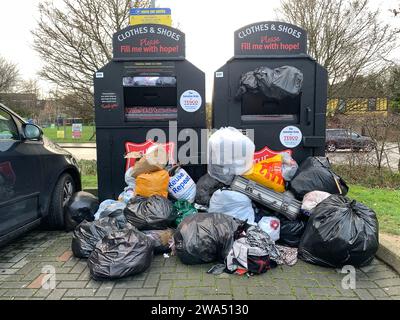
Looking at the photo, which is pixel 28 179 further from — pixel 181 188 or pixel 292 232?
pixel 292 232

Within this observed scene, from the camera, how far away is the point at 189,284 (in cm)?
265

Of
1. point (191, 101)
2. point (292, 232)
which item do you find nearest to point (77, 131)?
point (191, 101)

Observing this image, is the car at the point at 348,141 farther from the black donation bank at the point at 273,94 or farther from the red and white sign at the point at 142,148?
Result: the red and white sign at the point at 142,148

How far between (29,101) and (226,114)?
35730mm

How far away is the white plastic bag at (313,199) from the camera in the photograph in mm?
3324

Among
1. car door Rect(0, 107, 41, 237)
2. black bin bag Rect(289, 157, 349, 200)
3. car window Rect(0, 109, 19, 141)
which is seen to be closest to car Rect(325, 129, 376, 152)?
black bin bag Rect(289, 157, 349, 200)

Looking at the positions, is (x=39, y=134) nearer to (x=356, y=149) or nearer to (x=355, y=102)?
(x=356, y=149)

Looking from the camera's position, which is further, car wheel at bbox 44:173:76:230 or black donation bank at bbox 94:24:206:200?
black donation bank at bbox 94:24:206:200

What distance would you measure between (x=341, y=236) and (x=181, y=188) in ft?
5.85

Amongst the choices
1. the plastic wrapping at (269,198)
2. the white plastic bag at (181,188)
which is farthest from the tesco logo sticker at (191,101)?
the plastic wrapping at (269,198)

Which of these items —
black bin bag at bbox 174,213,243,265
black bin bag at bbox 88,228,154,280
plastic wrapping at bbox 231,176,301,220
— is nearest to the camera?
black bin bag at bbox 88,228,154,280

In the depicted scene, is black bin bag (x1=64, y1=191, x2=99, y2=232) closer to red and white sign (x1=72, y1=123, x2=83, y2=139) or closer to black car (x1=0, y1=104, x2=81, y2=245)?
black car (x1=0, y1=104, x2=81, y2=245)

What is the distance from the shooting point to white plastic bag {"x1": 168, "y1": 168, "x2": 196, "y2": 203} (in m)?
3.84

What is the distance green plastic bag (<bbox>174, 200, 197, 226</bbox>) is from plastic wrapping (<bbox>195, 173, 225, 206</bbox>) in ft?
0.45
